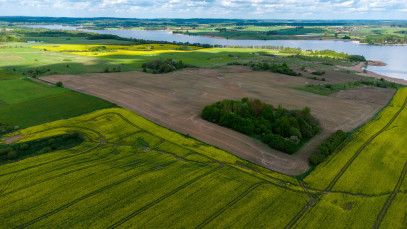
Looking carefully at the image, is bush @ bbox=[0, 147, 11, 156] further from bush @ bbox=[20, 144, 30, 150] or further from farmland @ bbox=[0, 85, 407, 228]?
farmland @ bbox=[0, 85, 407, 228]

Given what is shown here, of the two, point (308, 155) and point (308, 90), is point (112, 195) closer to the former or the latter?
point (308, 155)

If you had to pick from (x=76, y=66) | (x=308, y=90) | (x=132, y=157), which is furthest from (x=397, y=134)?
(x=76, y=66)

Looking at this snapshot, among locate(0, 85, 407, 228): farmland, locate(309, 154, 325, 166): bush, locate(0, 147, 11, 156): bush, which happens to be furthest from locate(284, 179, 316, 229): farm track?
locate(0, 147, 11, 156): bush

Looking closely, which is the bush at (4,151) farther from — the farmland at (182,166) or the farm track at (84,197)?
the farm track at (84,197)

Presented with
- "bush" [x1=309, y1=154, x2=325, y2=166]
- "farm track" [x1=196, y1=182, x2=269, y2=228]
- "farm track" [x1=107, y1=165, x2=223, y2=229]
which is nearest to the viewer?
"farm track" [x1=107, y1=165, x2=223, y2=229]

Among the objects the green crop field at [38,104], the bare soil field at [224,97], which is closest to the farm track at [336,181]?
the bare soil field at [224,97]
